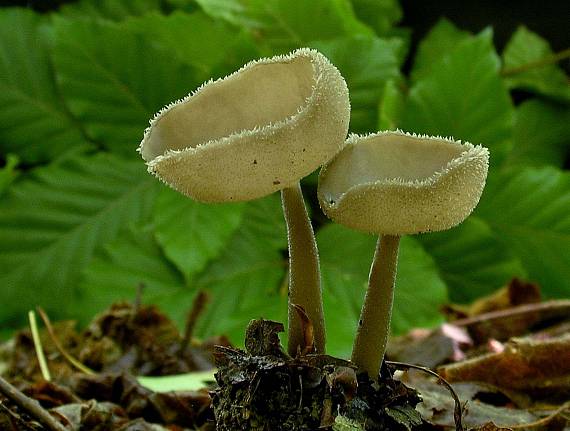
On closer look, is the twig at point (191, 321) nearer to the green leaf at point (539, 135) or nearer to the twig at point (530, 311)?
the twig at point (530, 311)

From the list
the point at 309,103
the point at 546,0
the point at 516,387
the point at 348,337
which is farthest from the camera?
the point at 546,0

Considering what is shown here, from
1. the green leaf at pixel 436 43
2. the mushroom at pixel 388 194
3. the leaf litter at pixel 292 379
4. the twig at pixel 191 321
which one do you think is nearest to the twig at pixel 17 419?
the leaf litter at pixel 292 379

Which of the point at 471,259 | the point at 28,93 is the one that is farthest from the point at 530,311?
the point at 28,93

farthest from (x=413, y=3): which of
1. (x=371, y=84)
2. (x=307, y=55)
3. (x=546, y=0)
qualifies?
(x=307, y=55)

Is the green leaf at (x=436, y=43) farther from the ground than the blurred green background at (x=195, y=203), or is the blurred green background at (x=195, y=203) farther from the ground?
the green leaf at (x=436, y=43)

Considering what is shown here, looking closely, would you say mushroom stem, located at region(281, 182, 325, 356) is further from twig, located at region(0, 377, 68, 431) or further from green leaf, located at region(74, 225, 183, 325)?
green leaf, located at region(74, 225, 183, 325)

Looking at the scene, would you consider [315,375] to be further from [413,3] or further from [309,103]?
[413,3]
